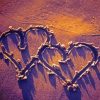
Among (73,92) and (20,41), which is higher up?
(20,41)

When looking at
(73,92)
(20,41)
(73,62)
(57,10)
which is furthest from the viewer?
(57,10)

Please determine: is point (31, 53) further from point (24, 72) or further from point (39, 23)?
point (39, 23)

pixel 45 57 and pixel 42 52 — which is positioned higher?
pixel 42 52

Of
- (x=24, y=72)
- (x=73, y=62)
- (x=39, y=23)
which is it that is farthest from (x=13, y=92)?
(x=39, y=23)

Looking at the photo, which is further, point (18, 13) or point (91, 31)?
point (18, 13)

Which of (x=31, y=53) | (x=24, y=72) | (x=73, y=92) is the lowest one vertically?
(x=73, y=92)

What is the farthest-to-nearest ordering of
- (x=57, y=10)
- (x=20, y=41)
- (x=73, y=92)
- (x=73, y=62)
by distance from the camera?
(x=57, y=10) < (x=20, y=41) < (x=73, y=62) < (x=73, y=92)
